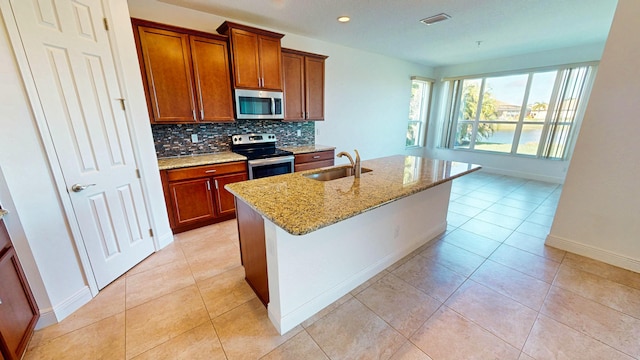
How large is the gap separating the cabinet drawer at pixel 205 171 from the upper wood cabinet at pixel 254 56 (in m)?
1.01

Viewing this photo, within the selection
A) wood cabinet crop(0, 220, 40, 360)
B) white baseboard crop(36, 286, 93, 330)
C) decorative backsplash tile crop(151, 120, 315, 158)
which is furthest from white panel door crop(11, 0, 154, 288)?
decorative backsplash tile crop(151, 120, 315, 158)

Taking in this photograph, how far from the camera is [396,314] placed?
5.45ft

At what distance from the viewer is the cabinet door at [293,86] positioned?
3455 millimetres

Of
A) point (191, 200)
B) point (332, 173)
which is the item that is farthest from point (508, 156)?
point (191, 200)

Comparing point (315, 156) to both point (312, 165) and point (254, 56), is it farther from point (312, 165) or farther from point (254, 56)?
point (254, 56)

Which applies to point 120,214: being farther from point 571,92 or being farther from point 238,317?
point 571,92

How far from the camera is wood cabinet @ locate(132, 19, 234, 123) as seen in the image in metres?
2.44

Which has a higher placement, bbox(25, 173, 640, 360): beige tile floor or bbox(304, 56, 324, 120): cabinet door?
bbox(304, 56, 324, 120): cabinet door

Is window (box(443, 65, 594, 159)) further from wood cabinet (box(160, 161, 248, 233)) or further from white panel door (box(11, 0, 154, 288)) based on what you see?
white panel door (box(11, 0, 154, 288))

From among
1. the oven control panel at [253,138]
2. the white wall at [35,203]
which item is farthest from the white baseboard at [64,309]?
the oven control panel at [253,138]

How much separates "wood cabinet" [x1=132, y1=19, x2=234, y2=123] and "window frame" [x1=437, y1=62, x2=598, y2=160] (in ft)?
18.3

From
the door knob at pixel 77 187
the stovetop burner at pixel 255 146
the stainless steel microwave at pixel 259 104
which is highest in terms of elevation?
the stainless steel microwave at pixel 259 104

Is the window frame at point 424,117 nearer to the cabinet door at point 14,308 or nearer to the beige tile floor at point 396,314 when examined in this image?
the beige tile floor at point 396,314

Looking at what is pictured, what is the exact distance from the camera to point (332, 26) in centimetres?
330
